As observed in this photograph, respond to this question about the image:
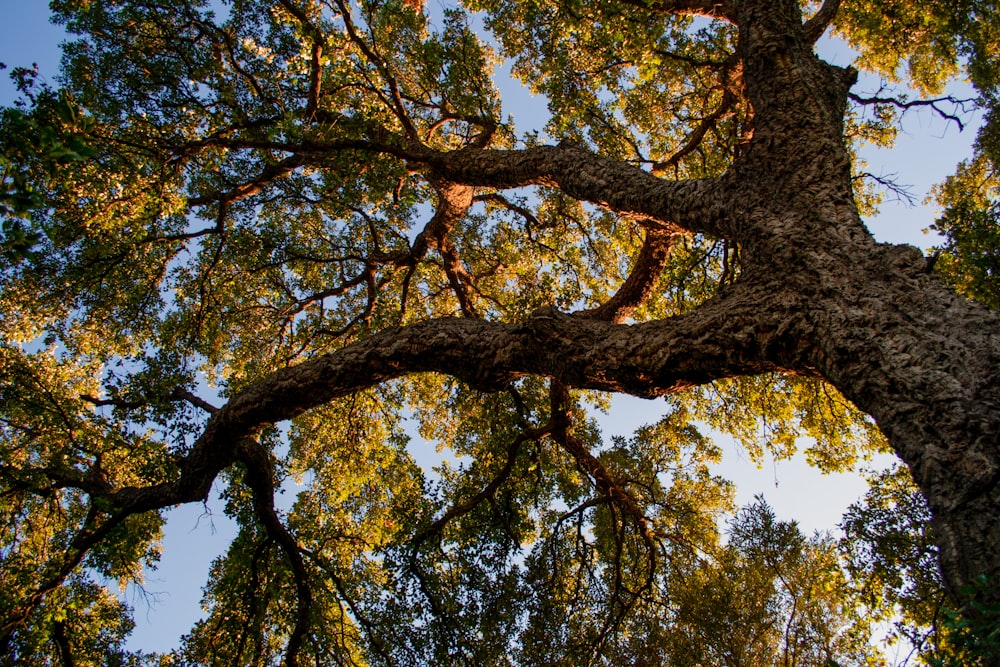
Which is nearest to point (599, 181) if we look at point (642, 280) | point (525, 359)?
point (642, 280)

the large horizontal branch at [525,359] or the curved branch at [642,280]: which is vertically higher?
the curved branch at [642,280]

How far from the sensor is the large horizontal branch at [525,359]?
375 cm

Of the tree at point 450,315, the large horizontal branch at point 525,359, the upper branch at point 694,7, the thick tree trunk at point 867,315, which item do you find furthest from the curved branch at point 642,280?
the upper branch at point 694,7

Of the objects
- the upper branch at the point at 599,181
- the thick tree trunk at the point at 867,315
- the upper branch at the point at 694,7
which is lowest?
the thick tree trunk at the point at 867,315

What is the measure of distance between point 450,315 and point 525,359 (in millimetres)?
3733

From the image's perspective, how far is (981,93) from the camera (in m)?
8.77

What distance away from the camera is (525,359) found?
15.9 feet

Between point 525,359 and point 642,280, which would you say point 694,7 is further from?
point 525,359

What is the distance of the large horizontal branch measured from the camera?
12.3 ft

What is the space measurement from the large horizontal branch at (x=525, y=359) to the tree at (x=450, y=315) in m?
0.03

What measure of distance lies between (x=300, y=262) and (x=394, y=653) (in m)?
6.48

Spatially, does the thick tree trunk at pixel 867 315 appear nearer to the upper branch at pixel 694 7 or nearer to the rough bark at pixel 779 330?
the rough bark at pixel 779 330

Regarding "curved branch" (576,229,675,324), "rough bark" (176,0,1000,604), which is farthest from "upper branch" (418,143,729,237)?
"curved branch" (576,229,675,324)

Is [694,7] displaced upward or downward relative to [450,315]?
upward
